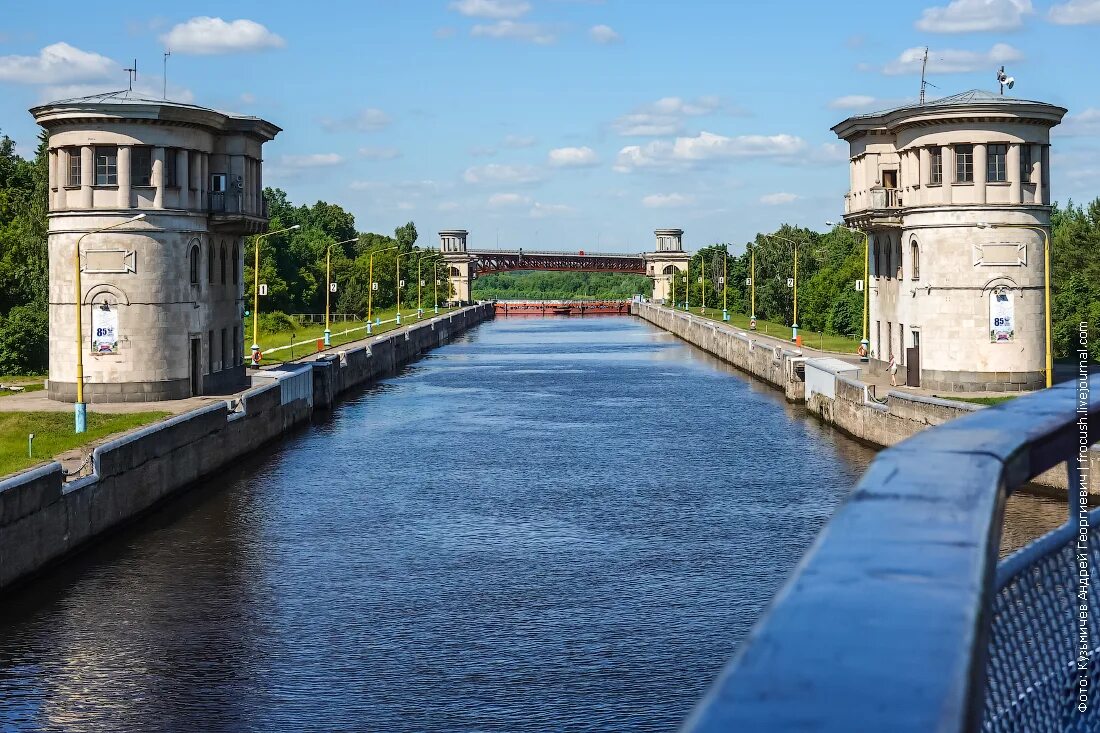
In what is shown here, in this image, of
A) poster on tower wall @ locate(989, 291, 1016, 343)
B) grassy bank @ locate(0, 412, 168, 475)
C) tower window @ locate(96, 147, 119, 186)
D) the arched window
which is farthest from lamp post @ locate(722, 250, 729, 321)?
grassy bank @ locate(0, 412, 168, 475)

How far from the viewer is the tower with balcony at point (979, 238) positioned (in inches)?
1984

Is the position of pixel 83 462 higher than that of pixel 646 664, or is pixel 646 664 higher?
pixel 83 462

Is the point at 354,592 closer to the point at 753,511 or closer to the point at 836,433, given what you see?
the point at 753,511

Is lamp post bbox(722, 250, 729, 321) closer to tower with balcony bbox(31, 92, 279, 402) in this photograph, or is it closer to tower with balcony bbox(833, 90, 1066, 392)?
tower with balcony bbox(833, 90, 1066, 392)

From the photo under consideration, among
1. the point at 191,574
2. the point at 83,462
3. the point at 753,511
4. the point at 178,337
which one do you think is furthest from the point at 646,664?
the point at 178,337

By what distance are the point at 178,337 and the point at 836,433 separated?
26.7m

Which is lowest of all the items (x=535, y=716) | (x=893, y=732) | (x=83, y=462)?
(x=535, y=716)

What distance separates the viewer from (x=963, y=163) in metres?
51.8

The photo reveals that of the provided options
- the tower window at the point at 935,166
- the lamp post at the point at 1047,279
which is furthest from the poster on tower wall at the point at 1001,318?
the tower window at the point at 935,166

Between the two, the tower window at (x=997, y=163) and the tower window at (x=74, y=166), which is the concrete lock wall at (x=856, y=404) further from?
the tower window at (x=74, y=166)

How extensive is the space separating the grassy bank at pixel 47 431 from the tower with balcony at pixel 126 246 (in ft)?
17.3

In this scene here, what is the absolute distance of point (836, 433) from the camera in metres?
55.0

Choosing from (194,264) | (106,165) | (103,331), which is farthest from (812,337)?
(103,331)

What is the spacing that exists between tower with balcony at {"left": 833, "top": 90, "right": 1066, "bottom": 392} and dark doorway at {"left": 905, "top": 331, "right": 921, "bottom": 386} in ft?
0.17
